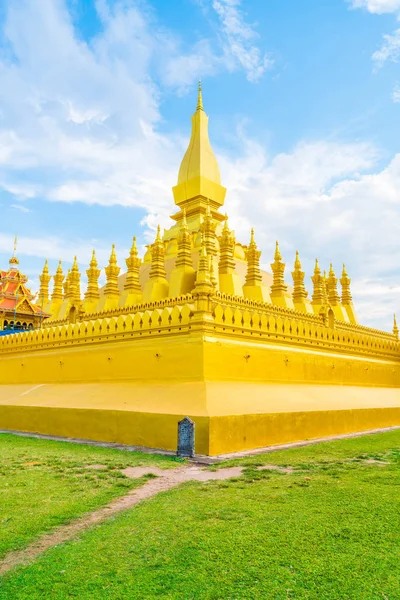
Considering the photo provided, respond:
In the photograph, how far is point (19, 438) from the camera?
10625 mm

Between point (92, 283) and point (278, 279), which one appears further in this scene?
point (92, 283)

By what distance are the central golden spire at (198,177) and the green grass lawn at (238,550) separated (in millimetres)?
16122

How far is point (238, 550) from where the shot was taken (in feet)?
12.2

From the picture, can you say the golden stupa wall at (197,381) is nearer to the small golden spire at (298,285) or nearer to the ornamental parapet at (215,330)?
the ornamental parapet at (215,330)

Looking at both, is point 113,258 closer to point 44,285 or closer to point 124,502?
point 44,285

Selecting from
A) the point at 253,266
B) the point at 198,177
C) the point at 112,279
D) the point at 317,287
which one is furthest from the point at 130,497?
the point at 198,177

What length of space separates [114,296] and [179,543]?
544 inches

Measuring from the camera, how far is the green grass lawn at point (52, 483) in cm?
463

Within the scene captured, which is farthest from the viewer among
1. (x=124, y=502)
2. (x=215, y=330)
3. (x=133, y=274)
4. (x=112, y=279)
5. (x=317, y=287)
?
(x=317, y=287)

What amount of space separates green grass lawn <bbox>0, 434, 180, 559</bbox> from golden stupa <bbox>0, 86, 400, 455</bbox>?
1.14m

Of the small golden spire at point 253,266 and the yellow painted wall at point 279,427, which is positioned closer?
the yellow painted wall at point 279,427

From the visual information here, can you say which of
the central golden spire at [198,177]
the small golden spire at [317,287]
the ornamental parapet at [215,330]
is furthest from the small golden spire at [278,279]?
the central golden spire at [198,177]

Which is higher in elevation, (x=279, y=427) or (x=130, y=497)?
(x=279, y=427)

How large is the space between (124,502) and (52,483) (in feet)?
4.54
